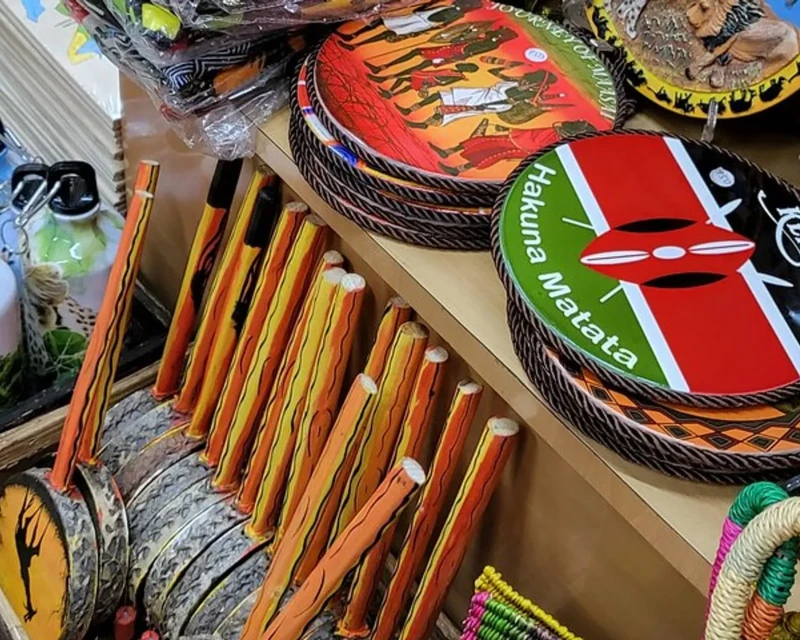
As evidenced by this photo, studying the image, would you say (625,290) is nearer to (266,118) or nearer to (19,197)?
(266,118)

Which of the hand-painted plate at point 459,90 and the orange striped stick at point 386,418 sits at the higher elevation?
the hand-painted plate at point 459,90

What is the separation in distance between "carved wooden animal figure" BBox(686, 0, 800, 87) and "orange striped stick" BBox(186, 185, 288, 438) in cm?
42

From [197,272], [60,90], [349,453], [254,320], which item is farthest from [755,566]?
[60,90]

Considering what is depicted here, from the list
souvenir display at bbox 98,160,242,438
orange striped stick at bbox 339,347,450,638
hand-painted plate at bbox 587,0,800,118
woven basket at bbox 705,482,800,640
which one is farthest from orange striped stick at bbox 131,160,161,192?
woven basket at bbox 705,482,800,640

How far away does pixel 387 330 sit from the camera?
2.91 feet

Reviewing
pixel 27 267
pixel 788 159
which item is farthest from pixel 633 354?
pixel 27 267

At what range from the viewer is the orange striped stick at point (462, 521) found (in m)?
0.81

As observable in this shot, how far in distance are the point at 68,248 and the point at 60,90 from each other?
25 cm

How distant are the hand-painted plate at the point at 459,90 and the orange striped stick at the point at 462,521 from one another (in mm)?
199

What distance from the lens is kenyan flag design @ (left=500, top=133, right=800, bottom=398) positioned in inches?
26.6

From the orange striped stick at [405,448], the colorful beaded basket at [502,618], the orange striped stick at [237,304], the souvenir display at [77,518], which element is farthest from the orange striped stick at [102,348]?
the colorful beaded basket at [502,618]

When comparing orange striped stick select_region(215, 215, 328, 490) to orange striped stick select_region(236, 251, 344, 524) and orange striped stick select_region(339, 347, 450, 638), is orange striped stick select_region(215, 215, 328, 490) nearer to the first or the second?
orange striped stick select_region(236, 251, 344, 524)

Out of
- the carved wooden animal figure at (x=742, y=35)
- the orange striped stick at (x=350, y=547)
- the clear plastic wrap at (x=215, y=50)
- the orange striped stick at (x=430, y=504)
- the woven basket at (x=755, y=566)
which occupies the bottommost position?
the orange striped stick at (x=430, y=504)

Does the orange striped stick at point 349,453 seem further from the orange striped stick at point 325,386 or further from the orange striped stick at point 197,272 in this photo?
the orange striped stick at point 197,272
